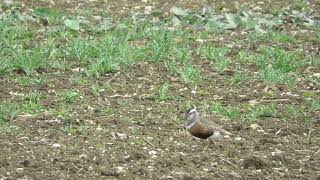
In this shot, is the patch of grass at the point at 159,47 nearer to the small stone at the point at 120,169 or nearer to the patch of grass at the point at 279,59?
the patch of grass at the point at 279,59

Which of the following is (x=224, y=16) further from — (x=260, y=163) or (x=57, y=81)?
(x=260, y=163)

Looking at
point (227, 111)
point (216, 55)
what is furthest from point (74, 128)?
point (216, 55)

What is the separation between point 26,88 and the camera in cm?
712

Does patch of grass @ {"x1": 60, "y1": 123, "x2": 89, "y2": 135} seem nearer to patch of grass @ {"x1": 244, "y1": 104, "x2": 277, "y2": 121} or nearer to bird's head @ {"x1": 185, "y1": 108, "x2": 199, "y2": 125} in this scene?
bird's head @ {"x1": 185, "y1": 108, "x2": 199, "y2": 125}

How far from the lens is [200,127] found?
5590 millimetres

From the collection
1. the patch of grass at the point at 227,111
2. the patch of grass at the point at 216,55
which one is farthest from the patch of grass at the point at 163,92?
the patch of grass at the point at 216,55

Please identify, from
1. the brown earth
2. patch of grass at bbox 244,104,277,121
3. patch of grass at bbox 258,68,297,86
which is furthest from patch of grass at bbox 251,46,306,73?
patch of grass at bbox 244,104,277,121

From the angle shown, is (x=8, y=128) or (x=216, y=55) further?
(x=216, y=55)

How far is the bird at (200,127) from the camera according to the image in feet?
18.4

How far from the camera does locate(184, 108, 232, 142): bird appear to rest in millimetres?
5598

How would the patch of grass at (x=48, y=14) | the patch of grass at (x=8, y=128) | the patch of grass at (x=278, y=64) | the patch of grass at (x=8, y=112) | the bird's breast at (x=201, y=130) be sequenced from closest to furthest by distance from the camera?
1. the bird's breast at (x=201, y=130)
2. the patch of grass at (x=8, y=128)
3. the patch of grass at (x=8, y=112)
4. the patch of grass at (x=278, y=64)
5. the patch of grass at (x=48, y=14)

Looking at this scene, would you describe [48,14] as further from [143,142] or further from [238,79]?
[143,142]

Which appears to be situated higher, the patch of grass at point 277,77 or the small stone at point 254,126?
the small stone at point 254,126

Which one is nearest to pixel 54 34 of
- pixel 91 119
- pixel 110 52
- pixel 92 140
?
pixel 110 52
